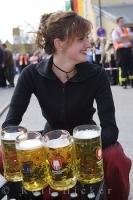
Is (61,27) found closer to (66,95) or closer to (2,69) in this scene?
(66,95)

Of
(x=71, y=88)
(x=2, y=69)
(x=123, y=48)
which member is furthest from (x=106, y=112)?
(x=2, y=69)

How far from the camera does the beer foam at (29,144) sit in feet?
8.09

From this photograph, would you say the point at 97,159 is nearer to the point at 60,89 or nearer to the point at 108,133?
the point at 108,133

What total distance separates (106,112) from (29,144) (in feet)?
2.44

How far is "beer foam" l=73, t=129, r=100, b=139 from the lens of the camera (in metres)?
2.52

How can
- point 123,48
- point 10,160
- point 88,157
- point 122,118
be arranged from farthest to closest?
point 123,48, point 122,118, point 10,160, point 88,157

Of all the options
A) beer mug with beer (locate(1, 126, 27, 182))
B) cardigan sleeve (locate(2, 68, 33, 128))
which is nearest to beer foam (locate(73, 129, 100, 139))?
beer mug with beer (locate(1, 126, 27, 182))

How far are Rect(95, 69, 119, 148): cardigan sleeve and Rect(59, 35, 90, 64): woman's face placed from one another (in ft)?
0.68

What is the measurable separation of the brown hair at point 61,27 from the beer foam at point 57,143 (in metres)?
0.80

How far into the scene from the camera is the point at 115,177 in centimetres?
296

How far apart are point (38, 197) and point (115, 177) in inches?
24.0

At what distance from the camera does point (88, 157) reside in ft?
8.23

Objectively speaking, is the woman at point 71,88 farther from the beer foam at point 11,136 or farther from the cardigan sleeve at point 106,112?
the beer foam at point 11,136

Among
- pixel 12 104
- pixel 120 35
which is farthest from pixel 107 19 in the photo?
pixel 12 104
